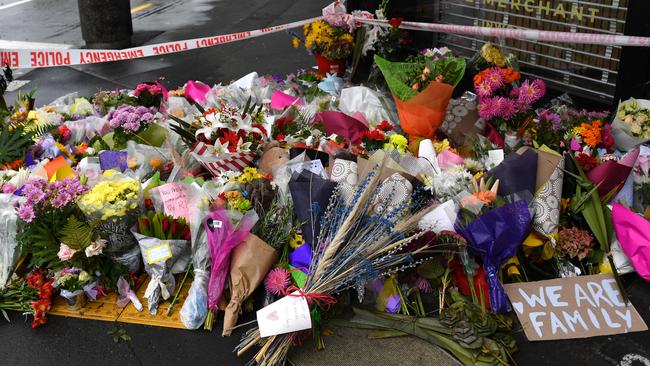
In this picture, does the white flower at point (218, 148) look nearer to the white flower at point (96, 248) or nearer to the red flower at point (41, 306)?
the white flower at point (96, 248)

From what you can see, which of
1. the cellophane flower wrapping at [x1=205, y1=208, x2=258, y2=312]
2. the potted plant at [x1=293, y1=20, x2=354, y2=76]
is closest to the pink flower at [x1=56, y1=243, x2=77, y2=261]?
the cellophane flower wrapping at [x1=205, y1=208, x2=258, y2=312]

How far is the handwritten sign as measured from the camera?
3.62 meters

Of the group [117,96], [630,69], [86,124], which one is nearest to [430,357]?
[630,69]

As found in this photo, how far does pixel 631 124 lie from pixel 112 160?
138 inches

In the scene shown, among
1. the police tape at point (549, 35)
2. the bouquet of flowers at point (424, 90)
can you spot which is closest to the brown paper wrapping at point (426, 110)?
the bouquet of flowers at point (424, 90)

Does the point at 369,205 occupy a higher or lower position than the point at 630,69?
lower

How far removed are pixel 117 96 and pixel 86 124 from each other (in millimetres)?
542

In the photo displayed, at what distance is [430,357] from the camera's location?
116 inches

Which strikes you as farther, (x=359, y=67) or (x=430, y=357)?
(x=359, y=67)

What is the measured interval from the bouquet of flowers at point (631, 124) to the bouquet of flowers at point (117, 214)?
3.16 m

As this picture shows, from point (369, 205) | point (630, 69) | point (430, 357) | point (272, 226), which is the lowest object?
point (430, 357)

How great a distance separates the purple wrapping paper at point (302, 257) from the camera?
328 centimetres

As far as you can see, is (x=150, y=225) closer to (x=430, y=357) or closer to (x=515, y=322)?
(x=430, y=357)

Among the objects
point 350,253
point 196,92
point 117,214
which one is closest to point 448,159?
point 350,253
